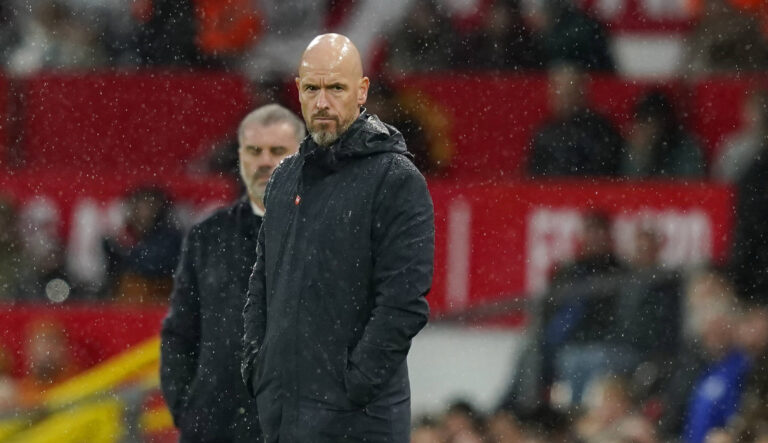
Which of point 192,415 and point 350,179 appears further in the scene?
point 192,415

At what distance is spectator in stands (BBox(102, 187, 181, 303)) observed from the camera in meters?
10.5

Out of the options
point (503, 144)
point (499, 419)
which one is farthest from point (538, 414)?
point (503, 144)

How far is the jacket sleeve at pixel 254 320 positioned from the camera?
15.7 ft

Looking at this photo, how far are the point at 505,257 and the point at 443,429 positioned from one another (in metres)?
2.06

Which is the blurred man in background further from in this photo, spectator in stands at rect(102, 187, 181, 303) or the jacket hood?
spectator in stands at rect(102, 187, 181, 303)

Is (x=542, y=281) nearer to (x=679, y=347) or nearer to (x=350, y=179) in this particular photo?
(x=679, y=347)

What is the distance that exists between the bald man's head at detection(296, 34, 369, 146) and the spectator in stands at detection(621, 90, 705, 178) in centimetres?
618

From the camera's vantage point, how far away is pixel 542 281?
1008cm

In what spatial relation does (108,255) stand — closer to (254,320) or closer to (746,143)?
(746,143)

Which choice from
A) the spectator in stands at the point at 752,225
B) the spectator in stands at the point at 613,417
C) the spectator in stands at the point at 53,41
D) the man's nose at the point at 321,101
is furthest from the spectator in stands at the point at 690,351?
the spectator in stands at the point at 53,41

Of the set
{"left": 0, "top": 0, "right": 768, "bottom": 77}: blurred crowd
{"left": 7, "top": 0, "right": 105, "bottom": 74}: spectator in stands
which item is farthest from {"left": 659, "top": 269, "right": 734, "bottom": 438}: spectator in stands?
{"left": 7, "top": 0, "right": 105, "bottom": 74}: spectator in stands

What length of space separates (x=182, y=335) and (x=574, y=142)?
5469mm

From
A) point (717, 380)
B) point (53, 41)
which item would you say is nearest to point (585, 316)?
point (717, 380)

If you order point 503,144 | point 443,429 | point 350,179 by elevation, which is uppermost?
point 350,179
